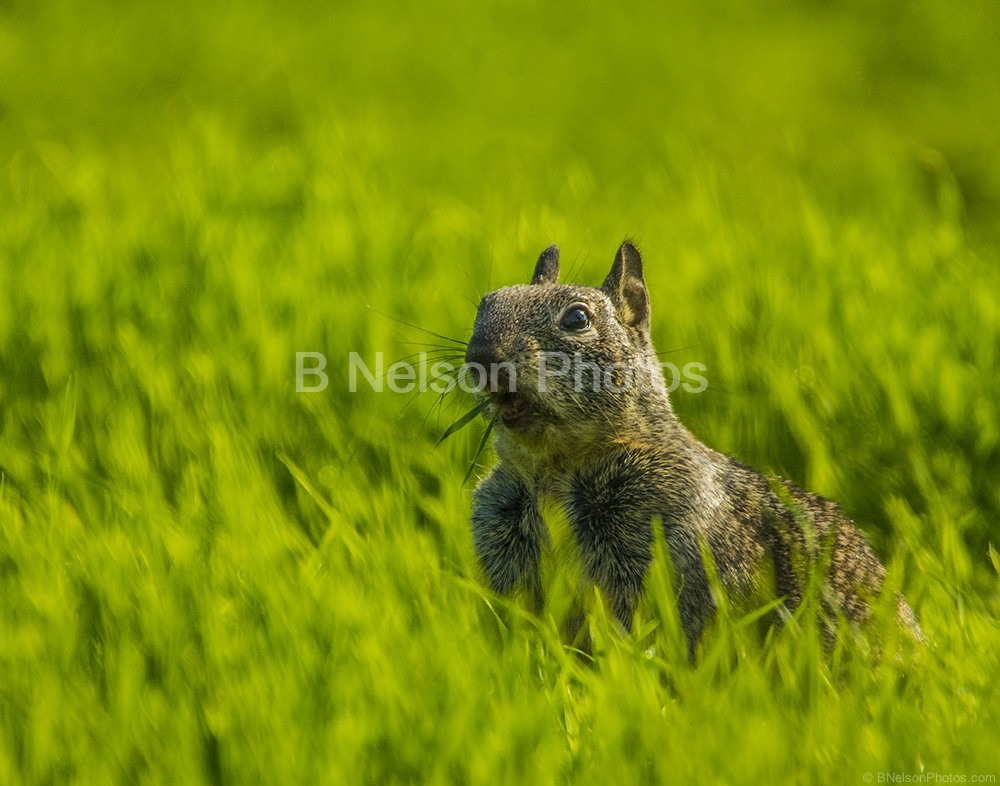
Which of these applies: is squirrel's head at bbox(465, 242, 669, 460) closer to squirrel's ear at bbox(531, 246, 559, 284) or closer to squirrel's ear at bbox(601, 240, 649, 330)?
squirrel's ear at bbox(601, 240, 649, 330)

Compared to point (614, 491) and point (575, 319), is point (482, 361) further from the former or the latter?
point (614, 491)

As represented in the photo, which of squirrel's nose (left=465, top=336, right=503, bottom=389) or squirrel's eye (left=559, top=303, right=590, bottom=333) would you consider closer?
squirrel's nose (left=465, top=336, right=503, bottom=389)

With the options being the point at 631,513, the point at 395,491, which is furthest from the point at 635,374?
the point at 395,491

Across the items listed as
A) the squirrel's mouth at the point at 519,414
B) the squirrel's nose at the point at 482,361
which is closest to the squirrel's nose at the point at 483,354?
the squirrel's nose at the point at 482,361

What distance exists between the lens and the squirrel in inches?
159

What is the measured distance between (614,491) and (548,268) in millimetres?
1000

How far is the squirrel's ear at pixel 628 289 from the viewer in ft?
14.8

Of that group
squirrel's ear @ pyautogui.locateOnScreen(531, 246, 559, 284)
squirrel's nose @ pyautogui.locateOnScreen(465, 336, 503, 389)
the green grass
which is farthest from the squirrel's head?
the green grass

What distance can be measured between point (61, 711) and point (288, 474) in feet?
6.03

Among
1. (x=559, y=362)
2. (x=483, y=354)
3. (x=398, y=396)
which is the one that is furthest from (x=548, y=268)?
A: (x=398, y=396)

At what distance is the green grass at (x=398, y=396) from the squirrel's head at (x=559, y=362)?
57 centimetres

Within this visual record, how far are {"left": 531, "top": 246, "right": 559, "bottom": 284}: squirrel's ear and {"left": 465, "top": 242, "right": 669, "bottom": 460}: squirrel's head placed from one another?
25cm

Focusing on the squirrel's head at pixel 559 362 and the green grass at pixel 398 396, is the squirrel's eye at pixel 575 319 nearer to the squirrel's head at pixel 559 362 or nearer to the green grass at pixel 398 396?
the squirrel's head at pixel 559 362

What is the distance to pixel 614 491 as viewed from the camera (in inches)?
164
